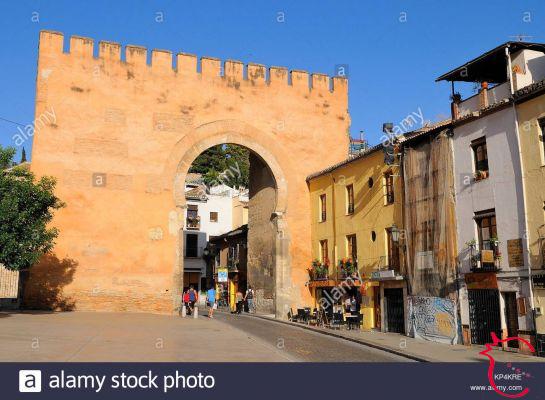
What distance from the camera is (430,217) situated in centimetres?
1781

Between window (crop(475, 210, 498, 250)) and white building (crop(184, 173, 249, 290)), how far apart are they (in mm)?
28687

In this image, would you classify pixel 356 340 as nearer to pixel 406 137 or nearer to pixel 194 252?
pixel 406 137

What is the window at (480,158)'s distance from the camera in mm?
16141

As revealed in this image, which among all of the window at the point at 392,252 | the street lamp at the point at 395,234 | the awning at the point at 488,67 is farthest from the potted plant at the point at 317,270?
the awning at the point at 488,67

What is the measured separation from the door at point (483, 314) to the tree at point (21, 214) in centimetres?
1338

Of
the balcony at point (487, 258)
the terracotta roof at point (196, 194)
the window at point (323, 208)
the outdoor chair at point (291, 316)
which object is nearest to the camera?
the balcony at point (487, 258)

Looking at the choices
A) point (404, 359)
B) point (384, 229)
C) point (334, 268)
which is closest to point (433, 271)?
point (384, 229)

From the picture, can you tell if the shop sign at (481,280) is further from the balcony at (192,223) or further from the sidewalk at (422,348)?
the balcony at (192,223)

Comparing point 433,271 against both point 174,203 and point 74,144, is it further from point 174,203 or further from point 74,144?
point 74,144

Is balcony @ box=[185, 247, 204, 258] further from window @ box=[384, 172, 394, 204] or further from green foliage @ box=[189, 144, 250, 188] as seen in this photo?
window @ box=[384, 172, 394, 204]

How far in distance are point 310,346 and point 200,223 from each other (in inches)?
1187

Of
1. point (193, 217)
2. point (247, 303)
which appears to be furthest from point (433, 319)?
point (193, 217)

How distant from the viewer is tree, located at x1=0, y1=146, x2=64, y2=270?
54.7 ft

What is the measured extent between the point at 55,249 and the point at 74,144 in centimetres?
437
